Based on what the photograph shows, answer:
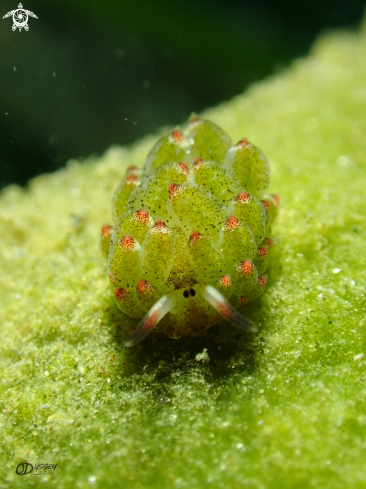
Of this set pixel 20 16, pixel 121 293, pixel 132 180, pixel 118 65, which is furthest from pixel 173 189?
pixel 118 65

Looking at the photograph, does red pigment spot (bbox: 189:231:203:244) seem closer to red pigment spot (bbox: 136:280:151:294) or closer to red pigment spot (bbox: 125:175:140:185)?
red pigment spot (bbox: 136:280:151:294)

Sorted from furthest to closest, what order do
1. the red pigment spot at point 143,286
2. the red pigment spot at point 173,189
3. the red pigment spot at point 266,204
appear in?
the red pigment spot at point 266,204, the red pigment spot at point 173,189, the red pigment spot at point 143,286

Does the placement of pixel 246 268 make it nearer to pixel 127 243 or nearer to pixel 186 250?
pixel 186 250

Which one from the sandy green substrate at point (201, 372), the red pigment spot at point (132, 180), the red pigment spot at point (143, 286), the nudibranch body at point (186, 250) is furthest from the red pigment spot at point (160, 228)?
the sandy green substrate at point (201, 372)

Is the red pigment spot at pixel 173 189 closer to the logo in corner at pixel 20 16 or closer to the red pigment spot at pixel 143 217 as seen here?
the red pigment spot at pixel 143 217

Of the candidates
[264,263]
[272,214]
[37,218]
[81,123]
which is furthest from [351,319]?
[81,123]

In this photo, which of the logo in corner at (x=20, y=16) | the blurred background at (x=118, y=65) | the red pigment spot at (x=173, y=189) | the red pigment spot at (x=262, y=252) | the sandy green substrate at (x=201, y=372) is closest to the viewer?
the sandy green substrate at (x=201, y=372)

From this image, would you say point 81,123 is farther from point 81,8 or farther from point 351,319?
point 351,319
